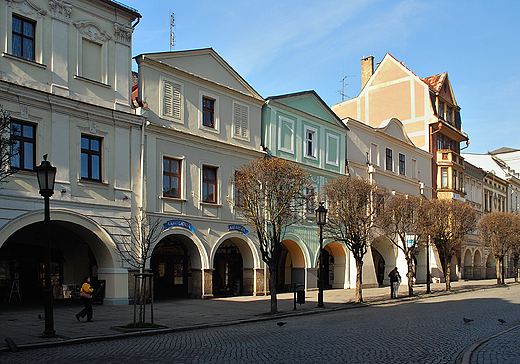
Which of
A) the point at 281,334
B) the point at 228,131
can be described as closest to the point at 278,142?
the point at 228,131

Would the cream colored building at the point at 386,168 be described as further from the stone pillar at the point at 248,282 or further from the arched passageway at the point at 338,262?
the stone pillar at the point at 248,282

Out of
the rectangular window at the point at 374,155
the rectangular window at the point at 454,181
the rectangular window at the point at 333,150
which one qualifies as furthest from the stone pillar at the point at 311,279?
the rectangular window at the point at 454,181

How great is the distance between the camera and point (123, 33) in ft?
74.3

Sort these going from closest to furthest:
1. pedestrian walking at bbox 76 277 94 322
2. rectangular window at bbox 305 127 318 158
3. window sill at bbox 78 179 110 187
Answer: pedestrian walking at bbox 76 277 94 322 → window sill at bbox 78 179 110 187 → rectangular window at bbox 305 127 318 158

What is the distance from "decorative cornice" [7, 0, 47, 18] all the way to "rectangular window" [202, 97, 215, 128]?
8.87 metres

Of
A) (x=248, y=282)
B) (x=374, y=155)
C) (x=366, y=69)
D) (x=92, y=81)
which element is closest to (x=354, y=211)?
(x=248, y=282)

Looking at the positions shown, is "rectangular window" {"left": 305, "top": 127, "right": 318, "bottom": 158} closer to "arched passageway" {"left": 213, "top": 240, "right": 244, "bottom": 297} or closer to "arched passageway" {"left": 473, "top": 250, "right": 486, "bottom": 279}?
"arched passageway" {"left": 213, "top": 240, "right": 244, "bottom": 297}

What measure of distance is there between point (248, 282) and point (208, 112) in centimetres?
955

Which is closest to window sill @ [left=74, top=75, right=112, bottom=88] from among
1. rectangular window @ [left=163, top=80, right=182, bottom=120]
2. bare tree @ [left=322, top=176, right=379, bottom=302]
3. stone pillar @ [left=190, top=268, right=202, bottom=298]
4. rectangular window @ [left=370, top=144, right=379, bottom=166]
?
rectangular window @ [left=163, top=80, right=182, bottom=120]

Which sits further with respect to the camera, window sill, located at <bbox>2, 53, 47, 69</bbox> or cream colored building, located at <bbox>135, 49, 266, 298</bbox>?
cream colored building, located at <bbox>135, 49, 266, 298</bbox>

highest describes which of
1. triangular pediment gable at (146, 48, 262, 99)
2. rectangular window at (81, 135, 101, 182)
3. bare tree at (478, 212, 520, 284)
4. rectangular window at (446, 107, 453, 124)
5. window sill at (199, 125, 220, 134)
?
rectangular window at (446, 107, 453, 124)

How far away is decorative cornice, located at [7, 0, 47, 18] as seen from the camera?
62.4 ft

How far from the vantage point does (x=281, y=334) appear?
13.9 metres

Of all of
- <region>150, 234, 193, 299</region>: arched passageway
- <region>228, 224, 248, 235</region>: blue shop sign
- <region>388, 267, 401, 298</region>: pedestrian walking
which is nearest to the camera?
<region>228, 224, 248, 235</region>: blue shop sign
